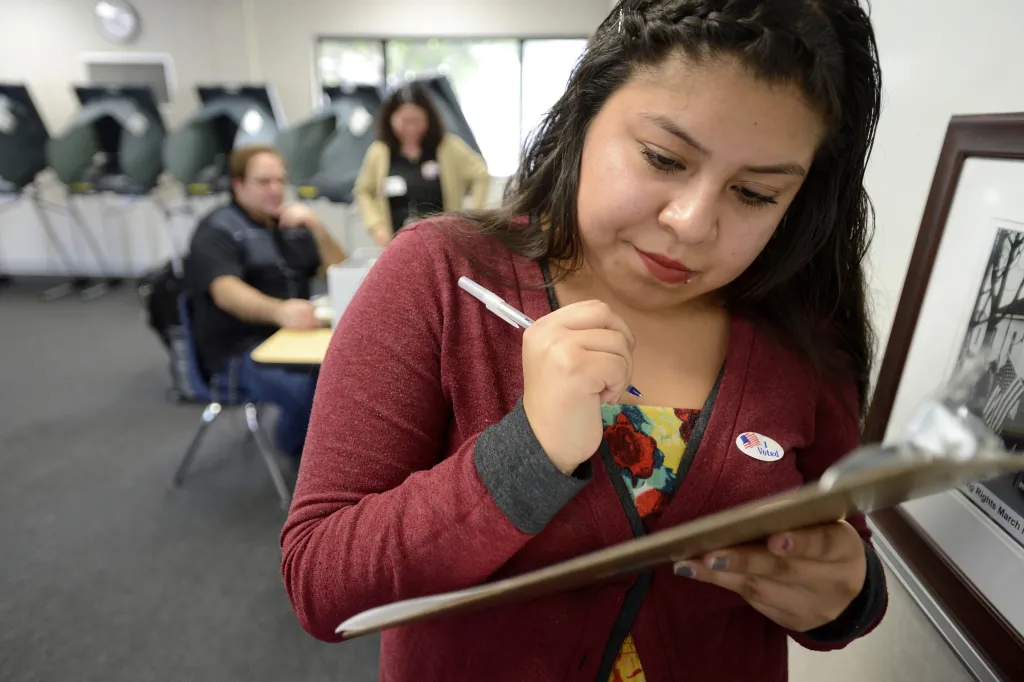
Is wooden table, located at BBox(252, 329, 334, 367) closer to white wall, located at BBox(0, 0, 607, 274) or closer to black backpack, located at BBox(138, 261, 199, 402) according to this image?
black backpack, located at BBox(138, 261, 199, 402)

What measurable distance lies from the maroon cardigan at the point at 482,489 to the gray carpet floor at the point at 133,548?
1310 mm

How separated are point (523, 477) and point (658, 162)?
0.32 meters

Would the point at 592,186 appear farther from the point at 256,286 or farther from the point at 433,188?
the point at 433,188

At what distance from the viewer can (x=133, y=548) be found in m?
2.14

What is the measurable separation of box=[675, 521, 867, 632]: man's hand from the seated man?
5.35 feet

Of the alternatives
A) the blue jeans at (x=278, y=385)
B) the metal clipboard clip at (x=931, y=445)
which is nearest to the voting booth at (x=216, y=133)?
the blue jeans at (x=278, y=385)

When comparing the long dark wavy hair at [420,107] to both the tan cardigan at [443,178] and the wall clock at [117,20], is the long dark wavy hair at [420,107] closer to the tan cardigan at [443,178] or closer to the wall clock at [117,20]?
the tan cardigan at [443,178]

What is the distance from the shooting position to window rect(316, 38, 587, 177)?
→ 17.0ft

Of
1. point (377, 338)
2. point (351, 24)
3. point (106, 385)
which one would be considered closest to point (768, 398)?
point (377, 338)

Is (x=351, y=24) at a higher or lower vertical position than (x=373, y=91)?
higher

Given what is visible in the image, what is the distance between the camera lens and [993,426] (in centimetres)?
58

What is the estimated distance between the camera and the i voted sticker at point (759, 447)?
0.66 metres

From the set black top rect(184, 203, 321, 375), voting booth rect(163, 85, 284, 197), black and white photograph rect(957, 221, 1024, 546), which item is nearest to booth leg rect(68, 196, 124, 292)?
voting booth rect(163, 85, 284, 197)

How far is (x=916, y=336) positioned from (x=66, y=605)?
2.36 meters
